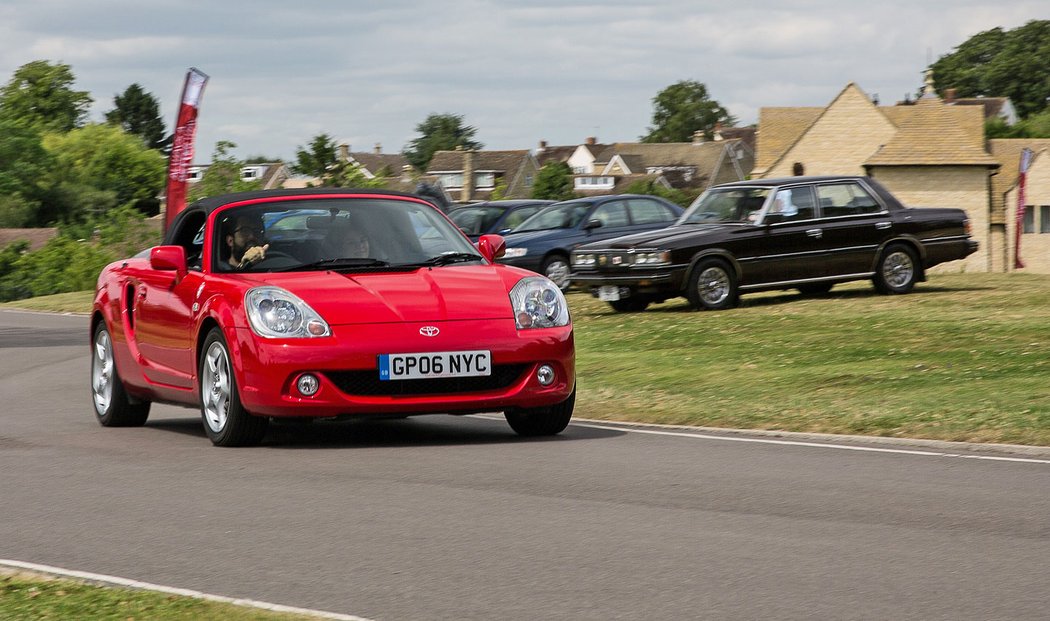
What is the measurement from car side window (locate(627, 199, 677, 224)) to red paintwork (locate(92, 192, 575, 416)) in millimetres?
17560

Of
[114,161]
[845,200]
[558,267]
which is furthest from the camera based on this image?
[114,161]

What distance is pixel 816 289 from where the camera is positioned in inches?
923

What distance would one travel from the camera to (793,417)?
1127 centimetres

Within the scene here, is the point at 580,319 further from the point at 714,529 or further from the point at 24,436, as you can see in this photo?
the point at 714,529

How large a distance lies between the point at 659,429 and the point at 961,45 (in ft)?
A: 473

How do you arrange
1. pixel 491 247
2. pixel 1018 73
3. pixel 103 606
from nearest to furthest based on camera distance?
pixel 103 606 → pixel 491 247 → pixel 1018 73

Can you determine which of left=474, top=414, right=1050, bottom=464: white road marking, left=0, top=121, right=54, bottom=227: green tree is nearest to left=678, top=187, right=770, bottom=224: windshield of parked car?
left=474, top=414, right=1050, bottom=464: white road marking

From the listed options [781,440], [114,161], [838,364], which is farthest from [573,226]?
[114,161]

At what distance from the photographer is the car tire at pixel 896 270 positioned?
22.3m

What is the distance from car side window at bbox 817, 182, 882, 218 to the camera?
2225 centimetres

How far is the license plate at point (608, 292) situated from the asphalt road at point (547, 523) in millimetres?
10797

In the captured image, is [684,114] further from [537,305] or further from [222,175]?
[537,305]

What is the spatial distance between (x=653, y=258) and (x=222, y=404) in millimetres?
11785

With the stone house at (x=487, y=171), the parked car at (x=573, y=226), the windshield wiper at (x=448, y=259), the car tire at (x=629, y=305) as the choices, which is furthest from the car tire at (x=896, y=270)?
the stone house at (x=487, y=171)
